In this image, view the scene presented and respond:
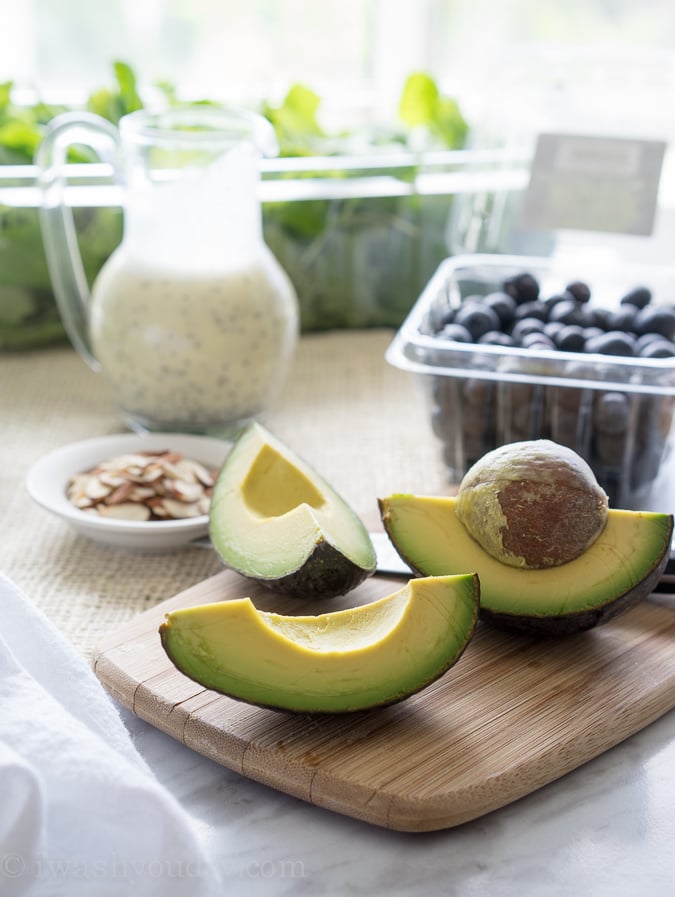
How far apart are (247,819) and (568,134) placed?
0.86 m

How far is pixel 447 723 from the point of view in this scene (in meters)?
0.71

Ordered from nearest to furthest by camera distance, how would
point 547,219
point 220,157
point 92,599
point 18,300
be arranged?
point 92,599
point 220,157
point 547,219
point 18,300

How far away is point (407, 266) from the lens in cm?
146

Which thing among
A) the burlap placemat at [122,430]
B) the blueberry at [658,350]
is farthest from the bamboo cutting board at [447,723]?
the blueberry at [658,350]

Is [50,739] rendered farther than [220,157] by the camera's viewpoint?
No

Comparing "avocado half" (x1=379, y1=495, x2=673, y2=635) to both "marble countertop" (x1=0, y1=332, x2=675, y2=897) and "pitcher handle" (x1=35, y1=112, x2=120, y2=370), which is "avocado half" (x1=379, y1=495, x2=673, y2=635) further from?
"pitcher handle" (x1=35, y1=112, x2=120, y2=370)

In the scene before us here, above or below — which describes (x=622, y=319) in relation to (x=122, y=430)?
above

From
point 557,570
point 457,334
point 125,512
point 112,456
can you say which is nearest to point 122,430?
point 112,456

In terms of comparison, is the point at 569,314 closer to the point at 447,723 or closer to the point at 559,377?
the point at 559,377


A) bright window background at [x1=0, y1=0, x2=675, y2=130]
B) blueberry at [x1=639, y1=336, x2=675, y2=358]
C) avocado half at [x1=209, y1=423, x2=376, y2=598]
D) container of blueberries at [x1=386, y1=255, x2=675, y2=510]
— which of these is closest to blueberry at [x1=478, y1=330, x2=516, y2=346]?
container of blueberries at [x1=386, y1=255, x2=675, y2=510]

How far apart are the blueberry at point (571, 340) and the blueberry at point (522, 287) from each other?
0.11 metres

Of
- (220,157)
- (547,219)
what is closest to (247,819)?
(220,157)

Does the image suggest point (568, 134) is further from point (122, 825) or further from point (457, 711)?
point (122, 825)

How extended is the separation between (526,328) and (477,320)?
0.14 feet
